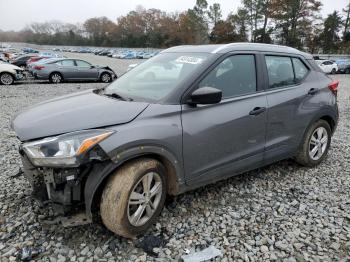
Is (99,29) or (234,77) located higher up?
(99,29)

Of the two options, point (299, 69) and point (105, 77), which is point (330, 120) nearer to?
point (299, 69)

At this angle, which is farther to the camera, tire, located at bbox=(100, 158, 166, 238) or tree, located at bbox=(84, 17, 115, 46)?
tree, located at bbox=(84, 17, 115, 46)

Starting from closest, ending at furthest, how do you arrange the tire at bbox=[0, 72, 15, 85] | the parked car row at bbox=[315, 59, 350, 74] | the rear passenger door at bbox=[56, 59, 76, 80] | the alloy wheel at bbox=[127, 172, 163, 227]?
1. the alloy wheel at bbox=[127, 172, 163, 227]
2. the tire at bbox=[0, 72, 15, 85]
3. the rear passenger door at bbox=[56, 59, 76, 80]
4. the parked car row at bbox=[315, 59, 350, 74]

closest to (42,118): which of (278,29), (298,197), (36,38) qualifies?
(298,197)

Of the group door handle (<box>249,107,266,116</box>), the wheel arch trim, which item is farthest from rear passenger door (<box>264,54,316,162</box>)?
the wheel arch trim

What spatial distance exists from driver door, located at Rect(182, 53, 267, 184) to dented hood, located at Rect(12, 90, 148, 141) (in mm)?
569

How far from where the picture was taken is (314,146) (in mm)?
4402

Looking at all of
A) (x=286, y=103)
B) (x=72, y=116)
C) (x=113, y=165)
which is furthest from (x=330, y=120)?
(x=72, y=116)

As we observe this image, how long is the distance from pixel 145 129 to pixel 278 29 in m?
67.3

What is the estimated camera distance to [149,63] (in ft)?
12.6

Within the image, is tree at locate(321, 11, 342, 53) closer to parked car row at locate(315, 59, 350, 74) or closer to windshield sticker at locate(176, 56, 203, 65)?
parked car row at locate(315, 59, 350, 74)

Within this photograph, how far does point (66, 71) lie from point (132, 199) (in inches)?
605

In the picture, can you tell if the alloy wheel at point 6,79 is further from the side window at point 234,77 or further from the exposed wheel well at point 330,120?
the exposed wheel well at point 330,120

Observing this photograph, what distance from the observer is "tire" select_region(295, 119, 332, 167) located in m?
4.21
